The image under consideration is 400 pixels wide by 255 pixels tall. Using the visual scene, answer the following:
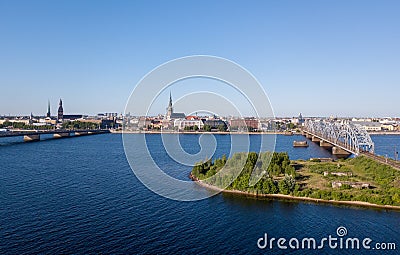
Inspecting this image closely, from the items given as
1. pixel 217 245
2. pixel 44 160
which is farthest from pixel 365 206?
pixel 44 160

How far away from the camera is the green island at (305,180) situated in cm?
984

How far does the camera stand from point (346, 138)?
23.2 m

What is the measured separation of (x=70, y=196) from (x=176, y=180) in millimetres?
3635

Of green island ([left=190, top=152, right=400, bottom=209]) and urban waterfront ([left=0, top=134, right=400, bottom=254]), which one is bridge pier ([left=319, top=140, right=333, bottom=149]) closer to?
green island ([left=190, top=152, right=400, bottom=209])

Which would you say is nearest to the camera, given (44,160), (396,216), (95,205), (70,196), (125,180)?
(396,216)

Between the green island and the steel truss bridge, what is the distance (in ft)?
16.5

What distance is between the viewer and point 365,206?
9.27m

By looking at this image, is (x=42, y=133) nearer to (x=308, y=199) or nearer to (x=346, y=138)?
(x=346, y=138)

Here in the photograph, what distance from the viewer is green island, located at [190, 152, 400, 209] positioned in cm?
984

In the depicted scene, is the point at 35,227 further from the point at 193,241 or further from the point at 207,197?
the point at 207,197

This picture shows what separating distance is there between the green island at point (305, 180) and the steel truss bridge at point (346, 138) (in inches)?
198

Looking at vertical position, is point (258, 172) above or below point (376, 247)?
above

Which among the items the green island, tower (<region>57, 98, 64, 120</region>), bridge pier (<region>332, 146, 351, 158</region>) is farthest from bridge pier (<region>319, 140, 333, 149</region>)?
tower (<region>57, 98, 64, 120</region>)

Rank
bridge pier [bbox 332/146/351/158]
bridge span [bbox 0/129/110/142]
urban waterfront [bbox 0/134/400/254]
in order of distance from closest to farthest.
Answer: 1. urban waterfront [bbox 0/134/400/254]
2. bridge pier [bbox 332/146/351/158]
3. bridge span [bbox 0/129/110/142]
